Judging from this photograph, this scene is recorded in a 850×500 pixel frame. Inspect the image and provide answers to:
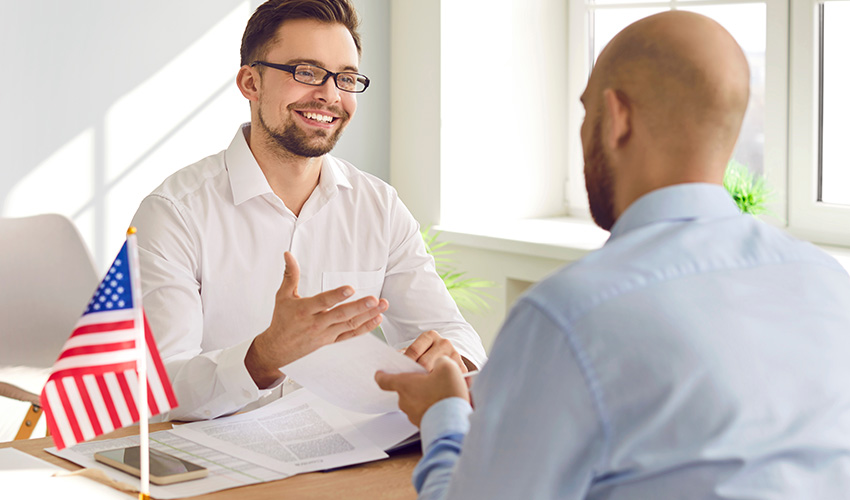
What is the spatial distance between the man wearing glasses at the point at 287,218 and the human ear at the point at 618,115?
0.96 m

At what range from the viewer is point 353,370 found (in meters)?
1.27

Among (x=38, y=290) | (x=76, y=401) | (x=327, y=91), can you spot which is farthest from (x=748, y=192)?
(x=76, y=401)

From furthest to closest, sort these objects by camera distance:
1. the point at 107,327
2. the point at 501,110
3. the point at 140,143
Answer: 1. the point at 501,110
2. the point at 140,143
3. the point at 107,327

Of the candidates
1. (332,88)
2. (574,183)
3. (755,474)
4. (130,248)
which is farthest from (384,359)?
(574,183)

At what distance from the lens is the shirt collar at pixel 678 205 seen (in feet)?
2.88

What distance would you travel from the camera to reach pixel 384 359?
1229 millimetres

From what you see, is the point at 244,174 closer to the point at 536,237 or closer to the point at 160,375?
the point at 160,375

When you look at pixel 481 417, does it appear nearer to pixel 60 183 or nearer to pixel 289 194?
pixel 289 194

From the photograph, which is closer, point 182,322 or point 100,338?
point 100,338

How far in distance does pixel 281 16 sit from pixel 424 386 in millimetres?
1202

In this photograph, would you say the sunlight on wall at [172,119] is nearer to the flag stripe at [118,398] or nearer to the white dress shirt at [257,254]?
the white dress shirt at [257,254]

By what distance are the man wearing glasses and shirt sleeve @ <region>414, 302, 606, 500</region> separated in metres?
1.00

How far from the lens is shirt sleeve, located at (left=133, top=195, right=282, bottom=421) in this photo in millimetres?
1522

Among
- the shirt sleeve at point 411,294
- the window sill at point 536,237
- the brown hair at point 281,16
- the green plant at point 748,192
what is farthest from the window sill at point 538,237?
the brown hair at point 281,16
